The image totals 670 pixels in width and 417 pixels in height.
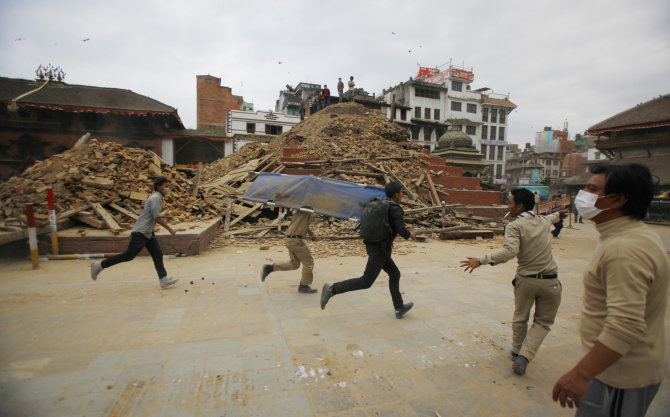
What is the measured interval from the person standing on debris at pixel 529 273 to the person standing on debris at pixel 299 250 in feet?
8.79

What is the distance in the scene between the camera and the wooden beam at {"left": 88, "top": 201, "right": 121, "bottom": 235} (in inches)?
286

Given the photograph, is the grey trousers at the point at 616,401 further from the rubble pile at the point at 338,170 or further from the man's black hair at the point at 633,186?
the rubble pile at the point at 338,170

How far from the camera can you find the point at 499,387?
9.14 ft

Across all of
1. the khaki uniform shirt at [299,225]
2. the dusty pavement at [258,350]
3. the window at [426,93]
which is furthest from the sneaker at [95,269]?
the window at [426,93]

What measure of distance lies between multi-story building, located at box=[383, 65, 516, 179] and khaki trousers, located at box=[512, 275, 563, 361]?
141ft

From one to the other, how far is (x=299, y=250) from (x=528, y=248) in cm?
313

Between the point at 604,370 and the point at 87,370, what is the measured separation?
3.82 metres

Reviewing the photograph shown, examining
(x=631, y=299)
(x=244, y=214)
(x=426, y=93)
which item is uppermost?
(x=426, y=93)

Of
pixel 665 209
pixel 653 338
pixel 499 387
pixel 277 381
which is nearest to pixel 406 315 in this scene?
pixel 499 387

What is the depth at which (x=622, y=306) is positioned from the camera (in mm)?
1417

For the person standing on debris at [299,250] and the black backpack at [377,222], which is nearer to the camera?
the black backpack at [377,222]

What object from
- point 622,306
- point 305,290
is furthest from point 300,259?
point 622,306

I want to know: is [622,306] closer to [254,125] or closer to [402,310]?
[402,310]

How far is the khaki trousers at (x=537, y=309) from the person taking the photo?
3000mm
